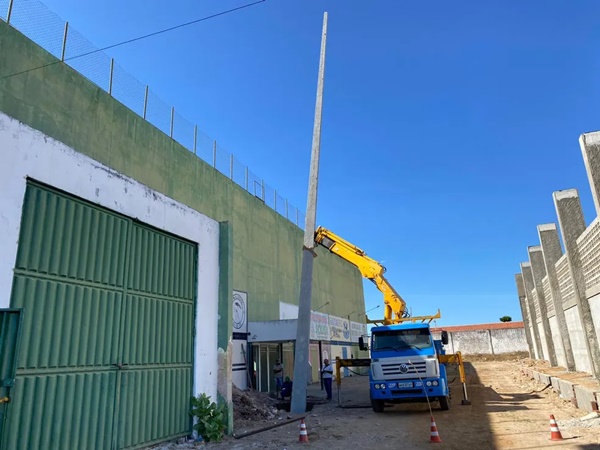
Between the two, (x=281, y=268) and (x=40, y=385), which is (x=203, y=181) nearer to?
(x=281, y=268)

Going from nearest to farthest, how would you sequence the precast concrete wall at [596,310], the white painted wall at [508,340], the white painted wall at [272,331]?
the precast concrete wall at [596,310]
the white painted wall at [272,331]
the white painted wall at [508,340]

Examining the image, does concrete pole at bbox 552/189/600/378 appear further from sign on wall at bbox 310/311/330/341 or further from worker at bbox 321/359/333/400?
sign on wall at bbox 310/311/330/341

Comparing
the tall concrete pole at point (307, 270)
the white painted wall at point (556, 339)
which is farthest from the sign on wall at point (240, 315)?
the white painted wall at point (556, 339)

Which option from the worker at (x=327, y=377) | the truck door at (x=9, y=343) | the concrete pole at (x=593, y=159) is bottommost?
the worker at (x=327, y=377)

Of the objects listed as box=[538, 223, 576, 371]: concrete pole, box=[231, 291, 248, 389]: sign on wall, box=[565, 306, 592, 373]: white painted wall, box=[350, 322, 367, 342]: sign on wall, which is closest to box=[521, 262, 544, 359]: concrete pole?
box=[538, 223, 576, 371]: concrete pole

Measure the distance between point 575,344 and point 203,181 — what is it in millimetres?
17275

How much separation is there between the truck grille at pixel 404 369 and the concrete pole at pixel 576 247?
16.5ft

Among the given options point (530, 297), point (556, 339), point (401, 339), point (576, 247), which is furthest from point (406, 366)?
point (530, 297)

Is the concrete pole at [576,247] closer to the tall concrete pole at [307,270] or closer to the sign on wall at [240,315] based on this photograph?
the tall concrete pole at [307,270]

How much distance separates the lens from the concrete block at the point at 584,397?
1140 centimetres

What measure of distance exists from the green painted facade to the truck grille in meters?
9.14

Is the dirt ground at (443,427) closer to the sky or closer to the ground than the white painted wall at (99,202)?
closer to the ground

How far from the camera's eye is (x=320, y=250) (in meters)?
37.8

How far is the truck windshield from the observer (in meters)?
14.4
